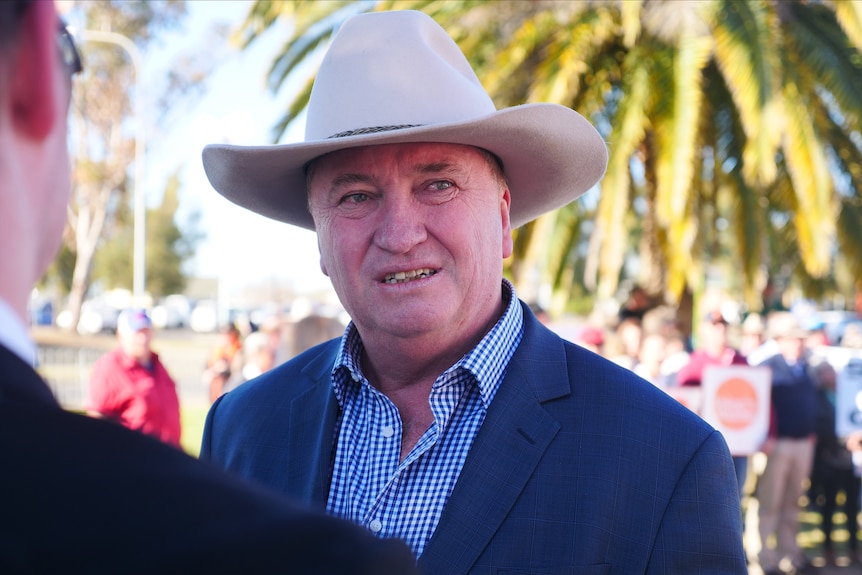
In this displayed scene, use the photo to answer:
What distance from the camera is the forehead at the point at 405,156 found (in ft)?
6.81

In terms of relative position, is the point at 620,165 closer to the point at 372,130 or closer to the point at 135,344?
the point at 135,344

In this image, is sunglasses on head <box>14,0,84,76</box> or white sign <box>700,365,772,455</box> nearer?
sunglasses on head <box>14,0,84,76</box>

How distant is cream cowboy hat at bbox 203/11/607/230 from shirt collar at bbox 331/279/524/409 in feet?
1.20

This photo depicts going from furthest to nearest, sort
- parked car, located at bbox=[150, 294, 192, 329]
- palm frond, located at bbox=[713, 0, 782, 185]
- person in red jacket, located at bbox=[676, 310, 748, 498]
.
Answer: parked car, located at bbox=[150, 294, 192, 329] → palm frond, located at bbox=[713, 0, 782, 185] → person in red jacket, located at bbox=[676, 310, 748, 498]

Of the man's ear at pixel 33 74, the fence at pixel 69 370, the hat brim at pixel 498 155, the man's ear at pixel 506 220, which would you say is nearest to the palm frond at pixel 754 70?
the hat brim at pixel 498 155

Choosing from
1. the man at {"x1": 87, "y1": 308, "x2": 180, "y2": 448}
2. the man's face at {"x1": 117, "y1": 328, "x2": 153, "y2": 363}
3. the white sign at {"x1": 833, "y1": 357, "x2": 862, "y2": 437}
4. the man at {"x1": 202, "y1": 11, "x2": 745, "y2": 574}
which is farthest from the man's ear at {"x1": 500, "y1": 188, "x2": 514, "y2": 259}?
the white sign at {"x1": 833, "y1": 357, "x2": 862, "y2": 437}

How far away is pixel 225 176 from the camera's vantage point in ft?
8.05

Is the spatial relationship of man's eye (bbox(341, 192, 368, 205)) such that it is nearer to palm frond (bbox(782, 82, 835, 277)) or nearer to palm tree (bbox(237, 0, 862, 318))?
palm tree (bbox(237, 0, 862, 318))

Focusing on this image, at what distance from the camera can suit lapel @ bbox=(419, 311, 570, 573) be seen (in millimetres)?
1749

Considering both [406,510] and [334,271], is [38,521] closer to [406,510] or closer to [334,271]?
[406,510]

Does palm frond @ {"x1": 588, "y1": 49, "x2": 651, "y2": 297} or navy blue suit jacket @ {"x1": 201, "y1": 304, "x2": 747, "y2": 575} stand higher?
palm frond @ {"x1": 588, "y1": 49, "x2": 651, "y2": 297}

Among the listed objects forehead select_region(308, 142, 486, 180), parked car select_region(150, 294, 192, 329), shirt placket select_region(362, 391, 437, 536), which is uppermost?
forehead select_region(308, 142, 486, 180)

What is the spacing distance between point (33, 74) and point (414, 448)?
1358 millimetres

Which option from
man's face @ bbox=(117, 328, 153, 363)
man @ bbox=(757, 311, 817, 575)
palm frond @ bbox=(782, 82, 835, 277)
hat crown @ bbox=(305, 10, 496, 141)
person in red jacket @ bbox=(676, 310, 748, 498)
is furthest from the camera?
palm frond @ bbox=(782, 82, 835, 277)
